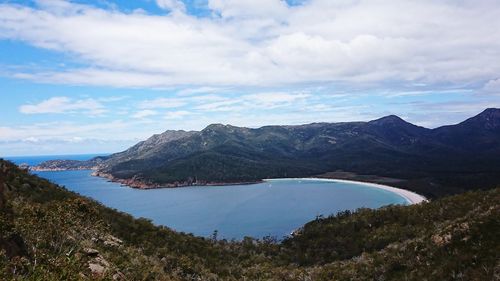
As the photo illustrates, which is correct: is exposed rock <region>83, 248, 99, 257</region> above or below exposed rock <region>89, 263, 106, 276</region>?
above

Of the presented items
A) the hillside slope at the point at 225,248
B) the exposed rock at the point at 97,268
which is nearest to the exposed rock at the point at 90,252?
the hillside slope at the point at 225,248

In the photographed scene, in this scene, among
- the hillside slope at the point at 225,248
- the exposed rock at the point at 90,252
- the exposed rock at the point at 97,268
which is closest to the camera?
the hillside slope at the point at 225,248

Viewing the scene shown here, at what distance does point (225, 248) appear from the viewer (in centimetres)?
6372

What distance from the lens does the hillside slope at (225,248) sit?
2394cm

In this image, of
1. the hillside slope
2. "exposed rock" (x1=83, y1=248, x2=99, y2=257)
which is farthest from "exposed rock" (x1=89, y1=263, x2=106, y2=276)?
"exposed rock" (x1=83, y1=248, x2=99, y2=257)

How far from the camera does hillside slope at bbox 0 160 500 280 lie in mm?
23938

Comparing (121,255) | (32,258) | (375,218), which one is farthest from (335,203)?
(32,258)

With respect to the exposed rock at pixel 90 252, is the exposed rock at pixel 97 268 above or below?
below

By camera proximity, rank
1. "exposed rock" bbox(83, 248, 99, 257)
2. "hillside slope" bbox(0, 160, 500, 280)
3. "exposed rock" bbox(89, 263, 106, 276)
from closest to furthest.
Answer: "hillside slope" bbox(0, 160, 500, 280) < "exposed rock" bbox(89, 263, 106, 276) < "exposed rock" bbox(83, 248, 99, 257)

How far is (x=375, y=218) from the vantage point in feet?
245

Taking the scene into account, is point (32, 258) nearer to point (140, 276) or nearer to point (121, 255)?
point (140, 276)

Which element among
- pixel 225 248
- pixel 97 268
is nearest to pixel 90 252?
pixel 97 268

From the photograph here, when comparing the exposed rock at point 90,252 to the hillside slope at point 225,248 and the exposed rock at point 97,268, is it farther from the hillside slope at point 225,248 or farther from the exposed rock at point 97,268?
the exposed rock at point 97,268

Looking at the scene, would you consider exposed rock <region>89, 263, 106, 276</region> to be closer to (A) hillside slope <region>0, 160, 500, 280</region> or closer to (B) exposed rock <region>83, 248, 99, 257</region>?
(A) hillside slope <region>0, 160, 500, 280</region>
